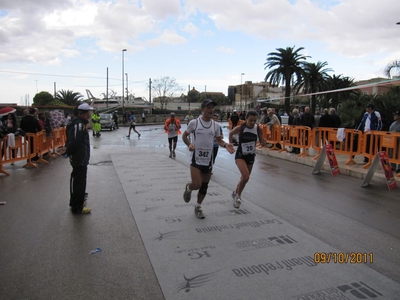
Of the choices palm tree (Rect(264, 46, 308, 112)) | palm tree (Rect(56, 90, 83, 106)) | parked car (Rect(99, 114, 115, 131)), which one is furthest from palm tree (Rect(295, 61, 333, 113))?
palm tree (Rect(56, 90, 83, 106))

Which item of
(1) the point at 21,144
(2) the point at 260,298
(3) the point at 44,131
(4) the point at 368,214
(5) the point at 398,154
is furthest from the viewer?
(3) the point at 44,131

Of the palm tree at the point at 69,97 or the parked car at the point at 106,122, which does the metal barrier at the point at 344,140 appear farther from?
the palm tree at the point at 69,97

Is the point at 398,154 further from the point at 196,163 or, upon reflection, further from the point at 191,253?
the point at 191,253

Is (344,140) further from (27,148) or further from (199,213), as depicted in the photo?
(27,148)

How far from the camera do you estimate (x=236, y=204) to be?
6.25 m

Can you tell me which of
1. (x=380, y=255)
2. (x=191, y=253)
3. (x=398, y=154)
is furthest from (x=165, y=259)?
(x=398, y=154)

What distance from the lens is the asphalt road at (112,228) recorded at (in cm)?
355

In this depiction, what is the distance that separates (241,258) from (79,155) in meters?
3.34

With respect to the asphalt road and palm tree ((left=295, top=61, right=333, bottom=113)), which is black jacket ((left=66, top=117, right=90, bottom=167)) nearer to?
the asphalt road

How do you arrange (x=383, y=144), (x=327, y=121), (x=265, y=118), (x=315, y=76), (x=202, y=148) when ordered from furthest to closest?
(x=315, y=76), (x=265, y=118), (x=327, y=121), (x=383, y=144), (x=202, y=148)

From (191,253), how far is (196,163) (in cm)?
165

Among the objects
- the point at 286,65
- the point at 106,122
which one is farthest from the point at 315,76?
the point at 106,122
